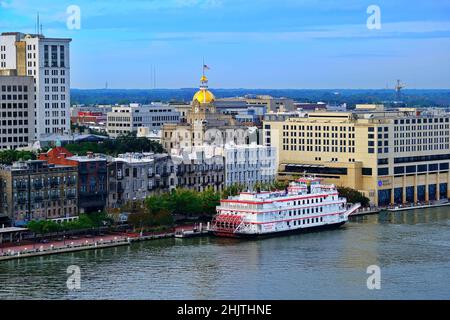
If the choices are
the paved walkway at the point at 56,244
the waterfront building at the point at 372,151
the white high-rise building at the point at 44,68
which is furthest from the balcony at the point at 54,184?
the white high-rise building at the point at 44,68

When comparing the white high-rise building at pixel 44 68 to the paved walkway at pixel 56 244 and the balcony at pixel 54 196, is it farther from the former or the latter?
the paved walkway at pixel 56 244

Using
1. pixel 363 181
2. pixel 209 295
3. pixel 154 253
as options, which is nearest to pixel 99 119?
pixel 363 181

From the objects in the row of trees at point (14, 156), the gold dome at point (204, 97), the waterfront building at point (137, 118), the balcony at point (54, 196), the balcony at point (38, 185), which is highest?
the gold dome at point (204, 97)

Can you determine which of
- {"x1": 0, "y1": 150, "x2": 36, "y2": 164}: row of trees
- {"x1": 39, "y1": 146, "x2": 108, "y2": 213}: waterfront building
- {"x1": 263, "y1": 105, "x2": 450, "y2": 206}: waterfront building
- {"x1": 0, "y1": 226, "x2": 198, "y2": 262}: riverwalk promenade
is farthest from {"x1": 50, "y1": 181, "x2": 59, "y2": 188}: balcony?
{"x1": 263, "y1": 105, "x2": 450, "y2": 206}: waterfront building

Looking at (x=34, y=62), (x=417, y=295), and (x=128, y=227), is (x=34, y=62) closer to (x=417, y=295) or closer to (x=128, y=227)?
(x=128, y=227)

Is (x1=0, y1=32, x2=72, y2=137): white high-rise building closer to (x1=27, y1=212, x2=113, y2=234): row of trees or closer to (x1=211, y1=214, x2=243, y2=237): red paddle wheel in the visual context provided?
(x1=27, y1=212, x2=113, y2=234): row of trees

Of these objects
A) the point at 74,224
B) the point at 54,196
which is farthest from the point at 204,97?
the point at 74,224
